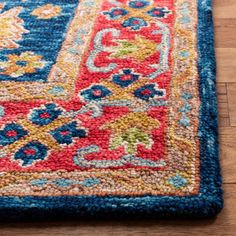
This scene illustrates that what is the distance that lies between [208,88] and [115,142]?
299 millimetres

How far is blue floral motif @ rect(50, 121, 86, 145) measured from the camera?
105 centimetres

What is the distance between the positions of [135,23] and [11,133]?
572 mm

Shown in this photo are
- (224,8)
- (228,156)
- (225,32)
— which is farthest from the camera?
(224,8)

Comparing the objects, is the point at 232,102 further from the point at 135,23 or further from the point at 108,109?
the point at 135,23

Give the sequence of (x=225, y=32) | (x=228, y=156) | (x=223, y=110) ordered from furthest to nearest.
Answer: (x=225, y=32)
(x=223, y=110)
(x=228, y=156)

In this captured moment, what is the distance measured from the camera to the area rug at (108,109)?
925 mm

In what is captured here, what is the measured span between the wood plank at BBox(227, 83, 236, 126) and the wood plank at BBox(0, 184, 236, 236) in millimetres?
259

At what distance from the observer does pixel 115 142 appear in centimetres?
104

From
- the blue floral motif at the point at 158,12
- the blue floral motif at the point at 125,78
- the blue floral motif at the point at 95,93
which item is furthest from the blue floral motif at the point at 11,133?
the blue floral motif at the point at 158,12

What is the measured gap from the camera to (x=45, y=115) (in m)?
1.12

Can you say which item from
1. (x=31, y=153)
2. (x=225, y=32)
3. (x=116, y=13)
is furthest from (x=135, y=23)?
(x=31, y=153)

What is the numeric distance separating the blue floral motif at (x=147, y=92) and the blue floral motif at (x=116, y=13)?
38cm

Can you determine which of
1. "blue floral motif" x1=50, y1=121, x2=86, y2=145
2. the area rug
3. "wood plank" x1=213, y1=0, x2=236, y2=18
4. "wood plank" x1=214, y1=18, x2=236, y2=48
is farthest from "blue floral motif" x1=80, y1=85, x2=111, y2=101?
"wood plank" x1=213, y1=0, x2=236, y2=18

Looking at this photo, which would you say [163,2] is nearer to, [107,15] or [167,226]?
[107,15]
